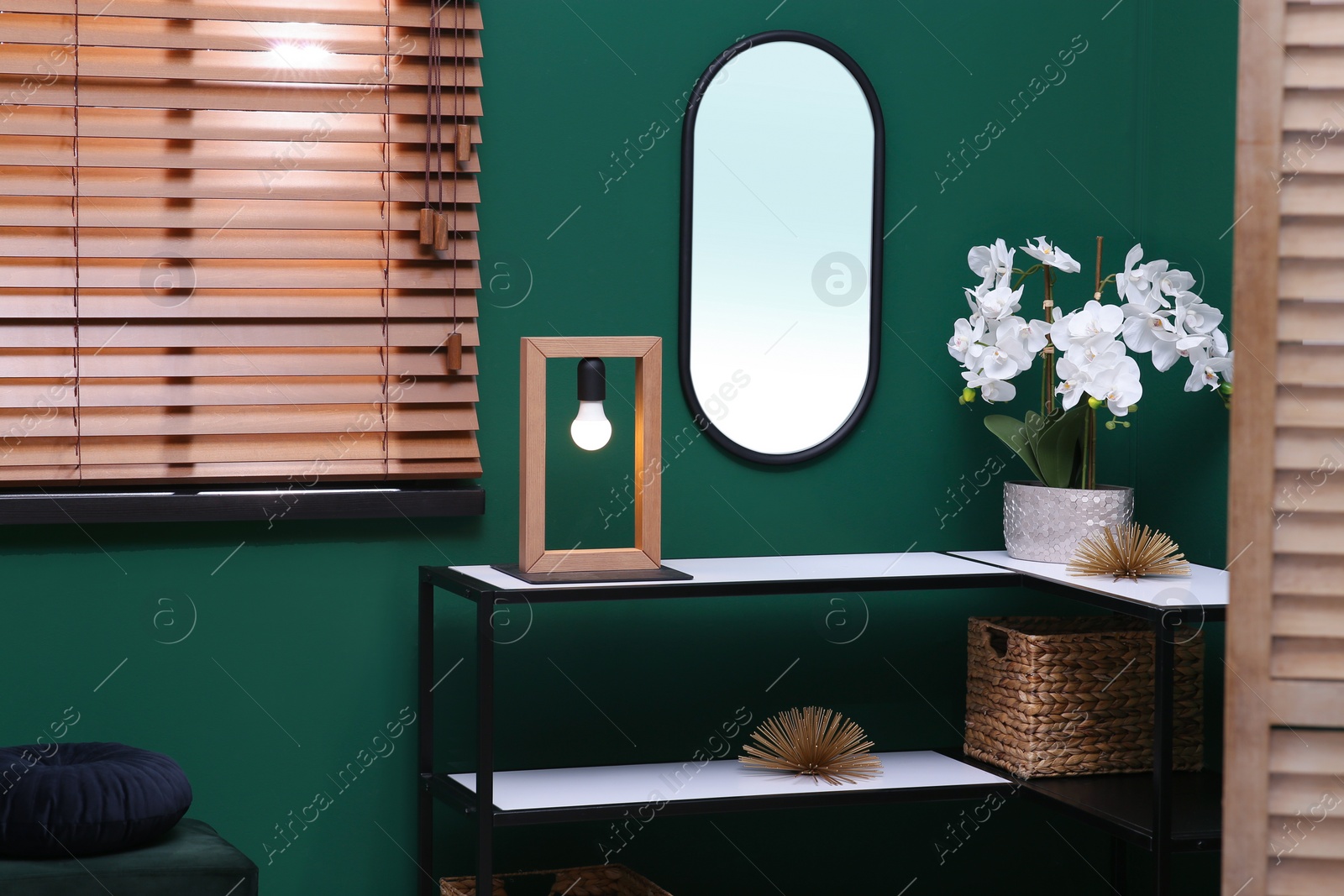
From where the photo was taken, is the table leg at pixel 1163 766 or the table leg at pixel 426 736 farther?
the table leg at pixel 426 736

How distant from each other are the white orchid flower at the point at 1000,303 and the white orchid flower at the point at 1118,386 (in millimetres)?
195

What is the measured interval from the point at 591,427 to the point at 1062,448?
2.71 feet

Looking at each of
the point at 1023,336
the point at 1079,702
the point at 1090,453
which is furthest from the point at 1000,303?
the point at 1079,702

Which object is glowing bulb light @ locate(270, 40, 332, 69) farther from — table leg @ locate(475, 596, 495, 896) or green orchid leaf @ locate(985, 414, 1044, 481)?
green orchid leaf @ locate(985, 414, 1044, 481)

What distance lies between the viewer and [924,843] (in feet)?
8.04

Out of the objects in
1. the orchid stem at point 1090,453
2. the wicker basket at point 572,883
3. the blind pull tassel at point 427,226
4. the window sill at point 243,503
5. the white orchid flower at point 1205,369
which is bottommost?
the wicker basket at point 572,883

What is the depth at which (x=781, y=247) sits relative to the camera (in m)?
2.36

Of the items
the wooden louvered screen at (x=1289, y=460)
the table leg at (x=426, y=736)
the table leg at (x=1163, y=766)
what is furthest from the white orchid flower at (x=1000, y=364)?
the wooden louvered screen at (x=1289, y=460)

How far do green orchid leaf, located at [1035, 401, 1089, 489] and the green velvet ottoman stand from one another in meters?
1.40

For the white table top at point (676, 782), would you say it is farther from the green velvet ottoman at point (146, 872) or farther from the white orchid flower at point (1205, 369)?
the white orchid flower at point (1205, 369)

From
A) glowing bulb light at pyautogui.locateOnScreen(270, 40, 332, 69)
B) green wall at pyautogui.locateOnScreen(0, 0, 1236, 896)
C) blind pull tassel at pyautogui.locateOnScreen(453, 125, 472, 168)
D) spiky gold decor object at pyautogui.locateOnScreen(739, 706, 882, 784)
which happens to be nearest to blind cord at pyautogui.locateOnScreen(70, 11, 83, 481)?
green wall at pyautogui.locateOnScreen(0, 0, 1236, 896)

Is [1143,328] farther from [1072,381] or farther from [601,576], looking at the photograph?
[601,576]

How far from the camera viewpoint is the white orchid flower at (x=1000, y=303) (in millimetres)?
2188

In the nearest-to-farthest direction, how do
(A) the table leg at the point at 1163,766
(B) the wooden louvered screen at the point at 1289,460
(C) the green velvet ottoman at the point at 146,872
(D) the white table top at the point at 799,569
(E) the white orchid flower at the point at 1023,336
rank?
(B) the wooden louvered screen at the point at 1289,460 → (C) the green velvet ottoman at the point at 146,872 → (A) the table leg at the point at 1163,766 → (D) the white table top at the point at 799,569 → (E) the white orchid flower at the point at 1023,336
